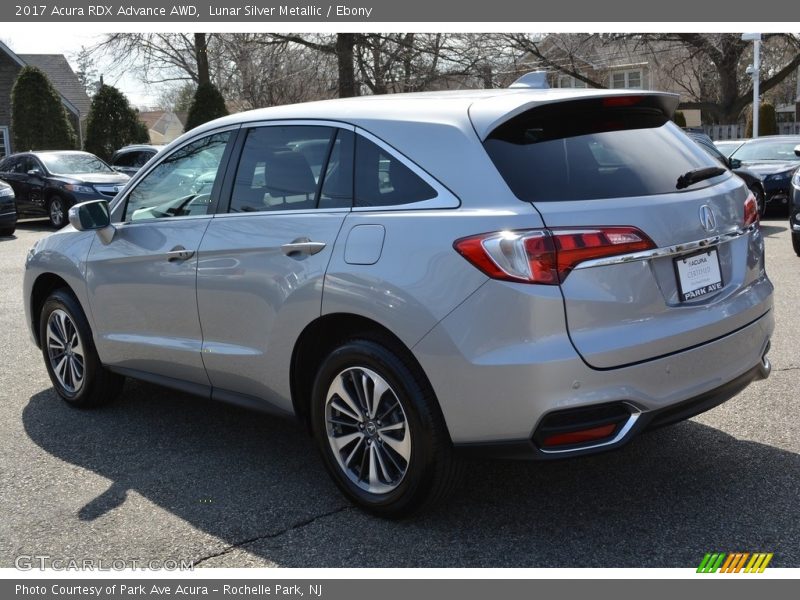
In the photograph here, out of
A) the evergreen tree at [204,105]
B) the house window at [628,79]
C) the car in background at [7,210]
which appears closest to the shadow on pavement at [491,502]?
the car in background at [7,210]

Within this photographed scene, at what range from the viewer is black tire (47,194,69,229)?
63.4ft

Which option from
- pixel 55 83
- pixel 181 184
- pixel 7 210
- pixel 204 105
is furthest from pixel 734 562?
pixel 55 83

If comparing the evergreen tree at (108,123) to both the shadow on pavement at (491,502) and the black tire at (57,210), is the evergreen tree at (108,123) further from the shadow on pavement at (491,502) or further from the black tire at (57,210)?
the shadow on pavement at (491,502)

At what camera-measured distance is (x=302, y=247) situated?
3.97 meters

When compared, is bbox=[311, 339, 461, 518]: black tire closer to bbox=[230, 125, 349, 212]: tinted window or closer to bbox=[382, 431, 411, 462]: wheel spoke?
bbox=[382, 431, 411, 462]: wheel spoke

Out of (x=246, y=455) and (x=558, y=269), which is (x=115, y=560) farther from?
(x=558, y=269)

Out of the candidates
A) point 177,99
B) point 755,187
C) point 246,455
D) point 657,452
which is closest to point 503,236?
point 657,452

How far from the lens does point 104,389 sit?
5711 mm

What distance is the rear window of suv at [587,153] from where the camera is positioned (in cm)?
346

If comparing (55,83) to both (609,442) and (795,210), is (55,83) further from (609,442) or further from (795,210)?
(609,442)

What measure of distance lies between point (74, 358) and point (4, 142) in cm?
3656

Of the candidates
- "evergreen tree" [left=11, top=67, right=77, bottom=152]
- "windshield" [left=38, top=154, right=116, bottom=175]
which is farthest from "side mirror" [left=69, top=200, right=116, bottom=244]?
A: "evergreen tree" [left=11, top=67, right=77, bottom=152]

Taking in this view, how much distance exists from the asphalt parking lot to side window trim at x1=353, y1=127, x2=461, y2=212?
134 cm

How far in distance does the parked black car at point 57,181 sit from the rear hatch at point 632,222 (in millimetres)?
16387
